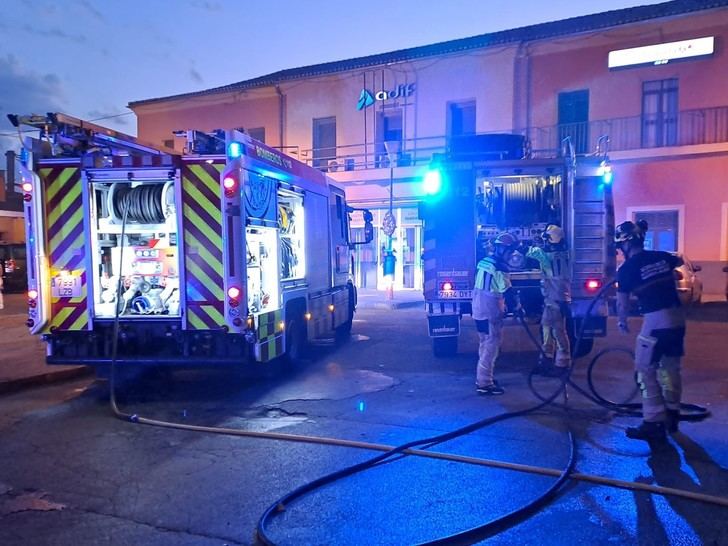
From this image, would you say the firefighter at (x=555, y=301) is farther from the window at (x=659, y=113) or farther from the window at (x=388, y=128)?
the window at (x=388, y=128)

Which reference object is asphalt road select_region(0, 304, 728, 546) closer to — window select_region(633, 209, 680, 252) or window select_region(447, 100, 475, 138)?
window select_region(633, 209, 680, 252)

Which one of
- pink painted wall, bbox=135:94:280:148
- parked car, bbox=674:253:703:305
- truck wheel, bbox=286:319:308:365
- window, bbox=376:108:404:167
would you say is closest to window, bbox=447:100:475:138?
window, bbox=376:108:404:167

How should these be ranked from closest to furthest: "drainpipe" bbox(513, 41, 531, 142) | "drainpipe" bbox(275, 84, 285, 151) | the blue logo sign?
"drainpipe" bbox(513, 41, 531, 142), the blue logo sign, "drainpipe" bbox(275, 84, 285, 151)

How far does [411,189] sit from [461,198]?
1186 cm

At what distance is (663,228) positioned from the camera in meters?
17.7

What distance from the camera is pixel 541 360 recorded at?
7.55 metres

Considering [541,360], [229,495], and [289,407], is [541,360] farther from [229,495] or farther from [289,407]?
[229,495]

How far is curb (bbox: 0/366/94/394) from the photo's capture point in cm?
741

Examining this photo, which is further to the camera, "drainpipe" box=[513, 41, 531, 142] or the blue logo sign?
the blue logo sign

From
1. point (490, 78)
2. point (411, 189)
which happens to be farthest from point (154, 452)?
point (490, 78)

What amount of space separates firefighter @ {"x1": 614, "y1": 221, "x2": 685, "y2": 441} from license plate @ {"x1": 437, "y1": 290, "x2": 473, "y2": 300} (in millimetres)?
3504

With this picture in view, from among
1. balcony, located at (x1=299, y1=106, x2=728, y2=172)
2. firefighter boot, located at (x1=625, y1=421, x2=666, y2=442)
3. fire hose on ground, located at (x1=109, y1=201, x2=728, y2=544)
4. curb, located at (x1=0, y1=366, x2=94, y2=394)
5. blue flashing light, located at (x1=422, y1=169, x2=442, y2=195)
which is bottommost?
curb, located at (x1=0, y1=366, x2=94, y2=394)

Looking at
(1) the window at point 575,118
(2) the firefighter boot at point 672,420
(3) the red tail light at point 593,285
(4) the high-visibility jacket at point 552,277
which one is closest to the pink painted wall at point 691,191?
(1) the window at point 575,118

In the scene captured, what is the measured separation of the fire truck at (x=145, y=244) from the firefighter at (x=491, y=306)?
2439mm
